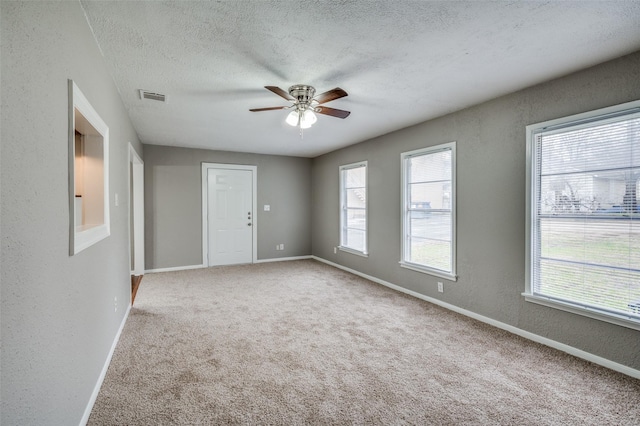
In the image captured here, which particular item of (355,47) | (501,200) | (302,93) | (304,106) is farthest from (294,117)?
(501,200)

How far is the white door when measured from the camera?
240 inches

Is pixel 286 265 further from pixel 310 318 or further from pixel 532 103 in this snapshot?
pixel 532 103

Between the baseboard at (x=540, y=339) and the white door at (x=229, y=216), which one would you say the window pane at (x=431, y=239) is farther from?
the white door at (x=229, y=216)

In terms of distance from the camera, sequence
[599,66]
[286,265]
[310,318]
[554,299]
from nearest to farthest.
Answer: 1. [599,66]
2. [554,299]
3. [310,318]
4. [286,265]

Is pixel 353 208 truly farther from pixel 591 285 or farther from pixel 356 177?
pixel 591 285

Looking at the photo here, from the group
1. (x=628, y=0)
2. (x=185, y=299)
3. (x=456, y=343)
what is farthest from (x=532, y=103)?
(x=185, y=299)

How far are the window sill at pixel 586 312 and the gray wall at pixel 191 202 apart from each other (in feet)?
15.8

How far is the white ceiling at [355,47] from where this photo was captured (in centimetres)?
179

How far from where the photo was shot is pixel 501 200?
3152mm

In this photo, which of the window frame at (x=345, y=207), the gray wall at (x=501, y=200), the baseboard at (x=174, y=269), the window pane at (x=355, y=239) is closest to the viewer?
the gray wall at (x=501, y=200)

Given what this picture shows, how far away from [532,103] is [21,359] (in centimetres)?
379

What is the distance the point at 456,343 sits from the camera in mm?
2836

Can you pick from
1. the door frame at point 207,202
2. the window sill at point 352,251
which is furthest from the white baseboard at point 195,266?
the window sill at point 352,251

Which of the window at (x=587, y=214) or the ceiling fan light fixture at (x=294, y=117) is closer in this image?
the window at (x=587, y=214)
